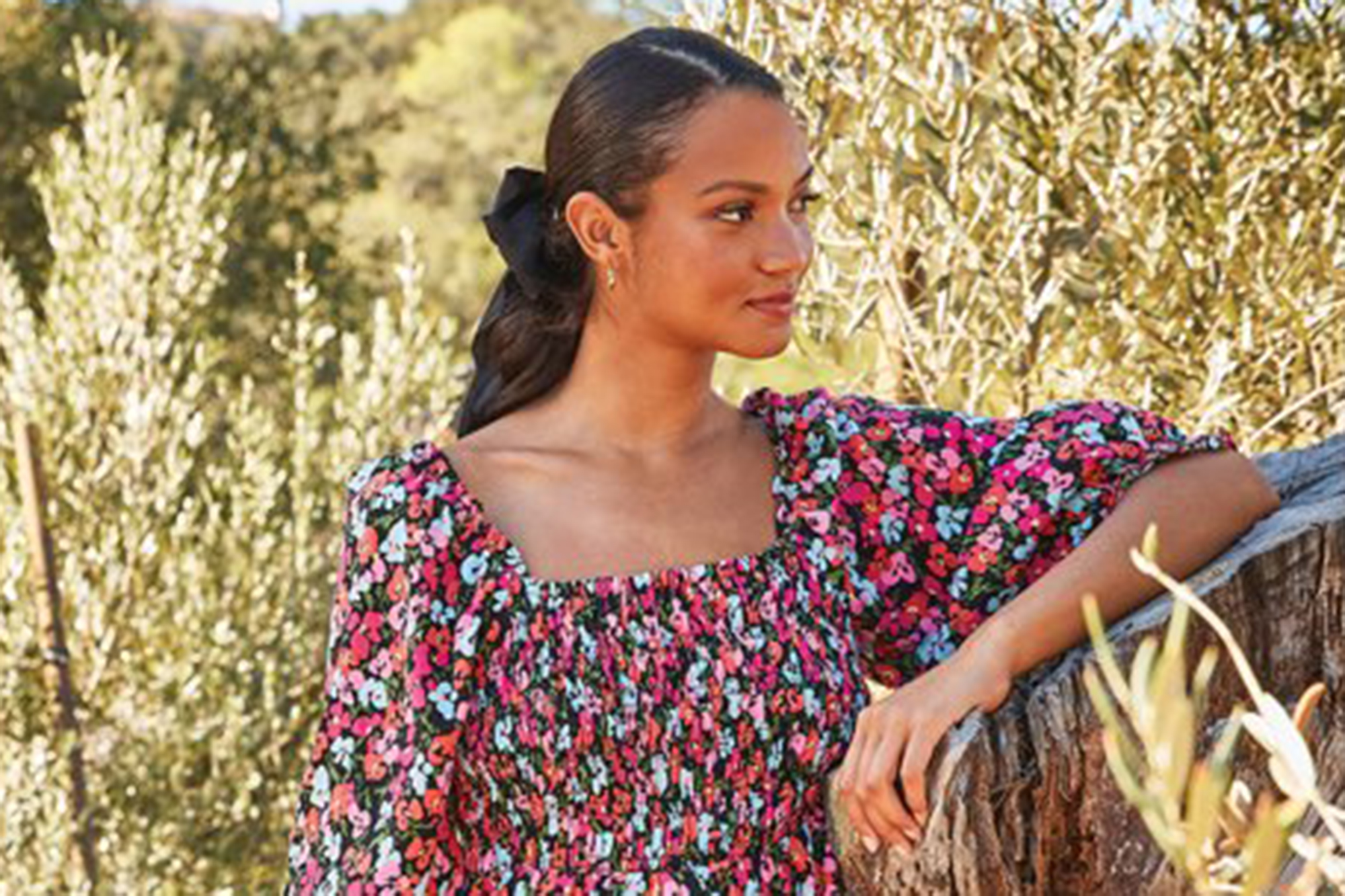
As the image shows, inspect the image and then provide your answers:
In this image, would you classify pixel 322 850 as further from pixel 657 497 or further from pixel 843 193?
pixel 843 193

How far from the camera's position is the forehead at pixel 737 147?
2.34 m

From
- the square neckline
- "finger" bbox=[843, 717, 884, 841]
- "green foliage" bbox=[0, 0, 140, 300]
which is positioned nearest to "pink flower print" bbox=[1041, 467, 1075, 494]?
the square neckline

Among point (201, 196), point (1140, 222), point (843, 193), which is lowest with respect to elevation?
point (1140, 222)

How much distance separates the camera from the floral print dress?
2352 millimetres

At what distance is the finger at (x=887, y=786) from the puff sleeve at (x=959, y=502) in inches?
15.9

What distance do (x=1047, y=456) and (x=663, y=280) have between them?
46 cm

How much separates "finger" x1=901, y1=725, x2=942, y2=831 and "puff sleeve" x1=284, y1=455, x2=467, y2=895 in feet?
1.82

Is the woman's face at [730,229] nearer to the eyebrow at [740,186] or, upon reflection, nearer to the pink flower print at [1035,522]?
the eyebrow at [740,186]

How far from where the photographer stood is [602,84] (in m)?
2.47

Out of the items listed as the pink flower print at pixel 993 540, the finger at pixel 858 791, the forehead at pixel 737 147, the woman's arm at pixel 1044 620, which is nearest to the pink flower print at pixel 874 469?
the pink flower print at pixel 993 540

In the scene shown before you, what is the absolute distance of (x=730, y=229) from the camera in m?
2.32

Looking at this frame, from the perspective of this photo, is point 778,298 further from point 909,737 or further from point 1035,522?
point 909,737

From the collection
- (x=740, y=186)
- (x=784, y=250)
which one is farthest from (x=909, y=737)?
(x=740, y=186)

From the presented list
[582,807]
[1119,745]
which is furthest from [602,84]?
[1119,745]
